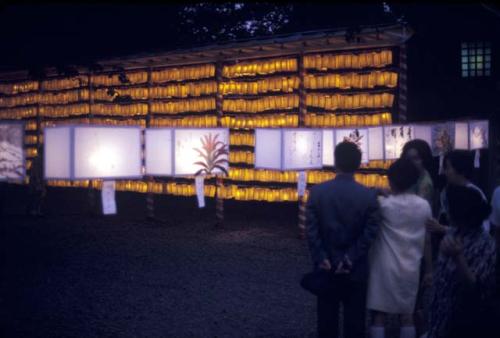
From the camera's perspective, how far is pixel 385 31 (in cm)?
1255

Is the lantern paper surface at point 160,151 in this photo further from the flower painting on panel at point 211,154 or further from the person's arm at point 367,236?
the person's arm at point 367,236

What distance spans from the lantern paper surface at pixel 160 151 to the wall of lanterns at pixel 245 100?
205 cm

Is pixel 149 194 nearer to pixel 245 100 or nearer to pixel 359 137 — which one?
pixel 245 100

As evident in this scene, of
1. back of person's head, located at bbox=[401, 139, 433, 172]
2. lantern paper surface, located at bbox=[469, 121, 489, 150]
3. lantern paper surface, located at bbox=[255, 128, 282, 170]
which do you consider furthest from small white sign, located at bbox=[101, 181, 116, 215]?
lantern paper surface, located at bbox=[469, 121, 489, 150]

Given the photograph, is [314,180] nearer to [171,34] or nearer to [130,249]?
[130,249]

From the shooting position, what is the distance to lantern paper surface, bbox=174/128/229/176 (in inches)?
493

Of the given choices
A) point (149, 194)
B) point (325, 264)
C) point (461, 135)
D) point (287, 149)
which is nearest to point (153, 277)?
point (287, 149)

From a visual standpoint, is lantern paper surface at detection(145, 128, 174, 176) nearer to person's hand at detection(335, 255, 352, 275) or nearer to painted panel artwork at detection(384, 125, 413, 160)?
painted panel artwork at detection(384, 125, 413, 160)

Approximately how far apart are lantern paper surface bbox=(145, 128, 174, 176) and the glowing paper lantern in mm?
1865

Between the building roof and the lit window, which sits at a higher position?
the lit window

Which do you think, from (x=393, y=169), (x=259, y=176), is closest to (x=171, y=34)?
(x=259, y=176)

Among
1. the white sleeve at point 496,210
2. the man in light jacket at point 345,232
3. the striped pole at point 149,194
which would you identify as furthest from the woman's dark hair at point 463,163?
the striped pole at point 149,194

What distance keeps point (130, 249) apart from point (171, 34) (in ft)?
57.8

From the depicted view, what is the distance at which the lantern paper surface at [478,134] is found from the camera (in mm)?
13962
